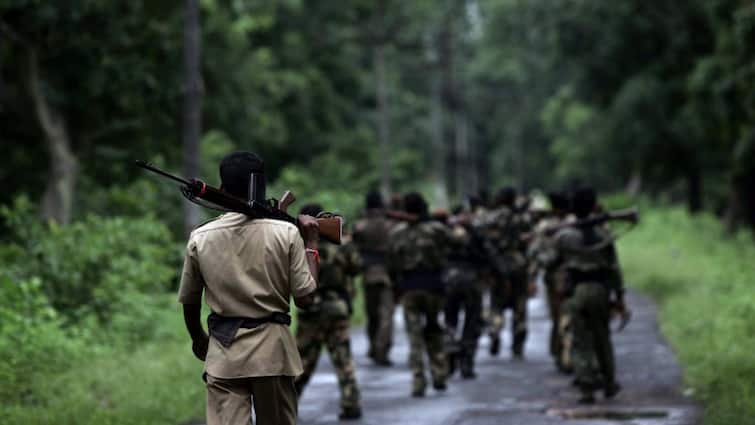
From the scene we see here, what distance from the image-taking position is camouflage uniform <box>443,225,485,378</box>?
14.4 m

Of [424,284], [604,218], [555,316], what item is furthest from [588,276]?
[555,316]

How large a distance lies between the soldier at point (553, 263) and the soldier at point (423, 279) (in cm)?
107

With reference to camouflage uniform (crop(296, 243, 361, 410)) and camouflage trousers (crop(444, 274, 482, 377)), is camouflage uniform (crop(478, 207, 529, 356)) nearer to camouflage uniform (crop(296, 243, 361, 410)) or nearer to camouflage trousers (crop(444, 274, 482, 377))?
camouflage trousers (crop(444, 274, 482, 377))

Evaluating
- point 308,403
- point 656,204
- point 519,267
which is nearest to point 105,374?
point 308,403

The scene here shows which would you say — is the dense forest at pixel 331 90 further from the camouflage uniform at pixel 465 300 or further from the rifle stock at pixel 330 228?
the rifle stock at pixel 330 228

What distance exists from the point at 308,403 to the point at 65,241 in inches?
218

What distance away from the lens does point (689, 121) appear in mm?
35594

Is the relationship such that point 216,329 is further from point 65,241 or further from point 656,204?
point 656,204

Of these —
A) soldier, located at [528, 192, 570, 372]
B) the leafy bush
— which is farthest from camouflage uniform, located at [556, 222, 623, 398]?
the leafy bush

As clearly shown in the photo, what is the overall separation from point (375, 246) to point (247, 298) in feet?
31.8

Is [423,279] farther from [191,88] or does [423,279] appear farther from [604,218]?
[191,88]

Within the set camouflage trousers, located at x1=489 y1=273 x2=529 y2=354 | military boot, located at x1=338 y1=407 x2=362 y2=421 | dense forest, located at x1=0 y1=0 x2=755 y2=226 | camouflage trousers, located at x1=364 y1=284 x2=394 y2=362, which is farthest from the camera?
dense forest, located at x1=0 y1=0 x2=755 y2=226

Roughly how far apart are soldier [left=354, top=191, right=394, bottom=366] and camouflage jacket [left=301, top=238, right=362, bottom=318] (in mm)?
4185

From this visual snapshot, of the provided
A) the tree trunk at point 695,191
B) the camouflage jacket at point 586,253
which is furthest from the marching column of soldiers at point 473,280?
the tree trunk at point 695,191
